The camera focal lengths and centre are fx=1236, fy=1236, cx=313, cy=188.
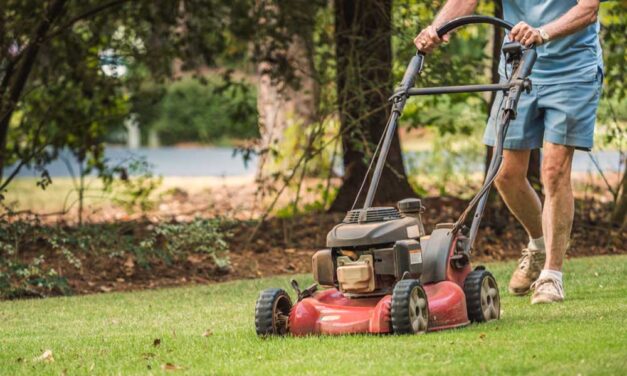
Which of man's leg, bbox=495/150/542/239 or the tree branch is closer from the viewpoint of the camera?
man's leg, bbox=495/150/542/239

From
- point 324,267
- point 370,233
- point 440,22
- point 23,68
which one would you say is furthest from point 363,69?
point 370,233

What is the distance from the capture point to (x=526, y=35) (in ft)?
21.2

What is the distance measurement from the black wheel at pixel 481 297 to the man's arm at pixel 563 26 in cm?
127

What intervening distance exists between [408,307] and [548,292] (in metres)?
1.64

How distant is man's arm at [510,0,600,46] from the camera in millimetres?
6465

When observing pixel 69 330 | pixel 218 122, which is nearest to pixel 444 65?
pixel 69 330

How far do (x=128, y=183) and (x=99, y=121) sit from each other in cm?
82

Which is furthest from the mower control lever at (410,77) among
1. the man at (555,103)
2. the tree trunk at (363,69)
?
the tree trunk at (363,69)

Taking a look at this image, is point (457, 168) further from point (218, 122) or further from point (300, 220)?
point (218, 122)

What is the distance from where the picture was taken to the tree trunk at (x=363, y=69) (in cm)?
1122

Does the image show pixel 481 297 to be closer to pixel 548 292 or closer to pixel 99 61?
pixel 548 292

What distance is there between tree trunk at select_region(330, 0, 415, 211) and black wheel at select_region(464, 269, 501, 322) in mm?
4746

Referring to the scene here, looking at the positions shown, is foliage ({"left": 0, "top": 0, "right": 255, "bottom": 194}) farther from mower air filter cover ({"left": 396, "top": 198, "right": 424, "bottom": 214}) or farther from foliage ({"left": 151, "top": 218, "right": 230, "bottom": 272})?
mower air filter cover ({"left": 396, "top": 198, "right": 424, "bottom": 214})

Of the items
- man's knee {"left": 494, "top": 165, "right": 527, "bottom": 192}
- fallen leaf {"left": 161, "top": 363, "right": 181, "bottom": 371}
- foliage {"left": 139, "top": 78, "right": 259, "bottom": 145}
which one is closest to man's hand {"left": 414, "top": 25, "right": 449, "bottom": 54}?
man's knee {"left": 494, "top": 165, "right": 527, "bottom": 192}
